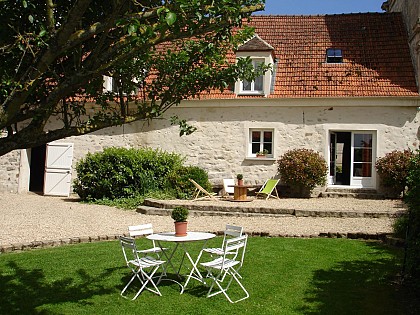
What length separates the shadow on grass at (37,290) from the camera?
227 inches

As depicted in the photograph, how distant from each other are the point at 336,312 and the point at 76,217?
8.44 m

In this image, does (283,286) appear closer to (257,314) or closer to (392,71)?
(257,314)

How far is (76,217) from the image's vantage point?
40.6 ft

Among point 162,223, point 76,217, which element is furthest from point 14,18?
point 76,217

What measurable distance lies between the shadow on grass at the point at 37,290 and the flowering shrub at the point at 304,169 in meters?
9.70

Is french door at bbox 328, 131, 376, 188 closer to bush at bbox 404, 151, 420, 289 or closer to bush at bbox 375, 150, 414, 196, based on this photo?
bush at bbox 375, 150, 414, 196

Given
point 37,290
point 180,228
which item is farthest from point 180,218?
point 37,290

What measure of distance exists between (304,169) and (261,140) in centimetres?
232

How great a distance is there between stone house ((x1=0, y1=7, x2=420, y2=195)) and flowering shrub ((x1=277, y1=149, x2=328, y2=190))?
2.54ft

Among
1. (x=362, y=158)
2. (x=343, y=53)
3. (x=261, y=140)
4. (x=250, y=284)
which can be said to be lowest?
(x=250, y=284)

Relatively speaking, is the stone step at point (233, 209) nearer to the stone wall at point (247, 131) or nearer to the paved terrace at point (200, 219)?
the paved terrace at point (200, 219)

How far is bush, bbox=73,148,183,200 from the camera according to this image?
15.3 meters

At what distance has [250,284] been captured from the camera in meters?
6.56

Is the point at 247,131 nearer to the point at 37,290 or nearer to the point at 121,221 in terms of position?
the point at 121,221
